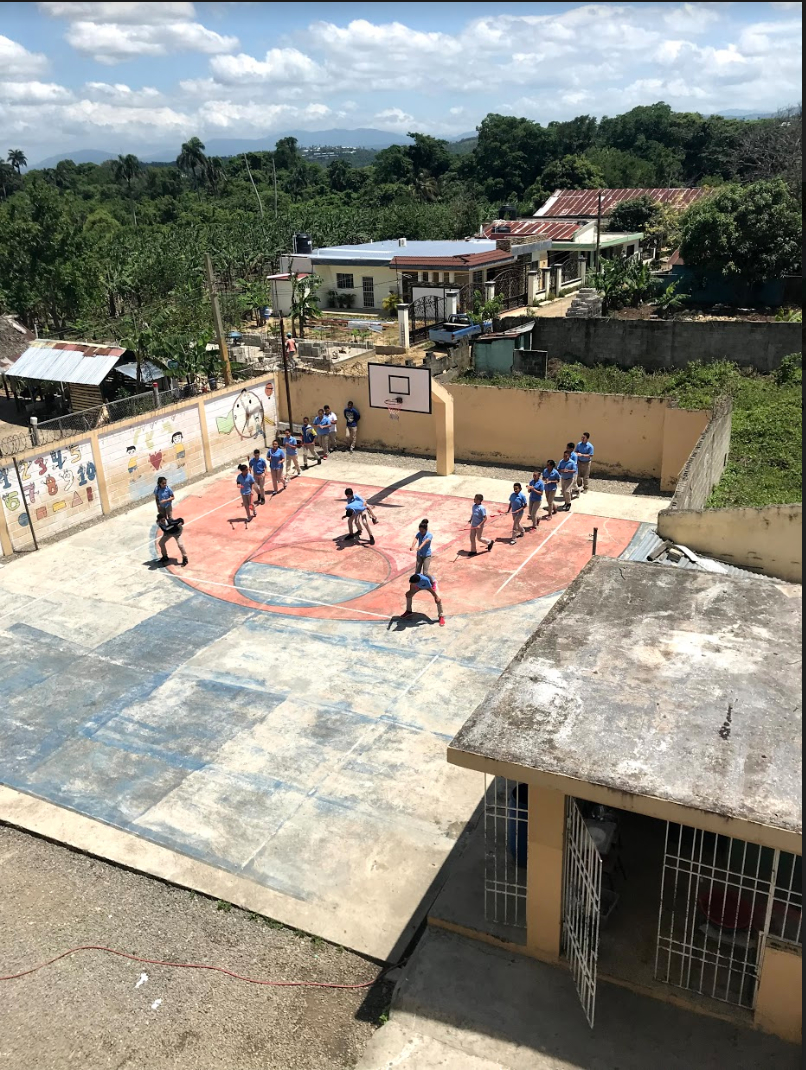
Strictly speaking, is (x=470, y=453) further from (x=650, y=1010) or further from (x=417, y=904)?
(x=650, y=1010)

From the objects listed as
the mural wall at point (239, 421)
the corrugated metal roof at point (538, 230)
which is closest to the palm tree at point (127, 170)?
the corrugated metal roof at point (538, 230)

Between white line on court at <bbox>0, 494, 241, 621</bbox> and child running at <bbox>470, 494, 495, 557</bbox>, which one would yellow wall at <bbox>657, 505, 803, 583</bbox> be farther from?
white line on court at <bbox>0, 494, 241, 621</bbox>

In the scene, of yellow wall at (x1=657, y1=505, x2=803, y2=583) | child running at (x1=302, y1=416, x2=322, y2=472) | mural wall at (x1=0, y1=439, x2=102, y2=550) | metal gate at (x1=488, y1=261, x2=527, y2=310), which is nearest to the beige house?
yellow wall at (x1=657, y1=505, x2=803, y2=583)

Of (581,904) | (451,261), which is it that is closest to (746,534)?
(581,904)

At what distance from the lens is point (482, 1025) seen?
7090 millimetres

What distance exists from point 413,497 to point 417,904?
12.7 meters

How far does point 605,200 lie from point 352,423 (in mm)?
42113

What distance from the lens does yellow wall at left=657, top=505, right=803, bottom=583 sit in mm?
13750

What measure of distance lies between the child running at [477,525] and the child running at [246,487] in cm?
517

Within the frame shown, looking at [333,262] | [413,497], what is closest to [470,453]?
[413,497]

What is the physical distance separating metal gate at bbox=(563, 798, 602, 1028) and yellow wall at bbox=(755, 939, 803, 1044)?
50.9 inches

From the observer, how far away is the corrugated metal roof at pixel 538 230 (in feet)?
148

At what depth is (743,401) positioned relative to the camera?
75.0ft

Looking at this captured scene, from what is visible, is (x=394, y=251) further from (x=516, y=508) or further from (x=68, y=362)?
(x=516, y=508)
